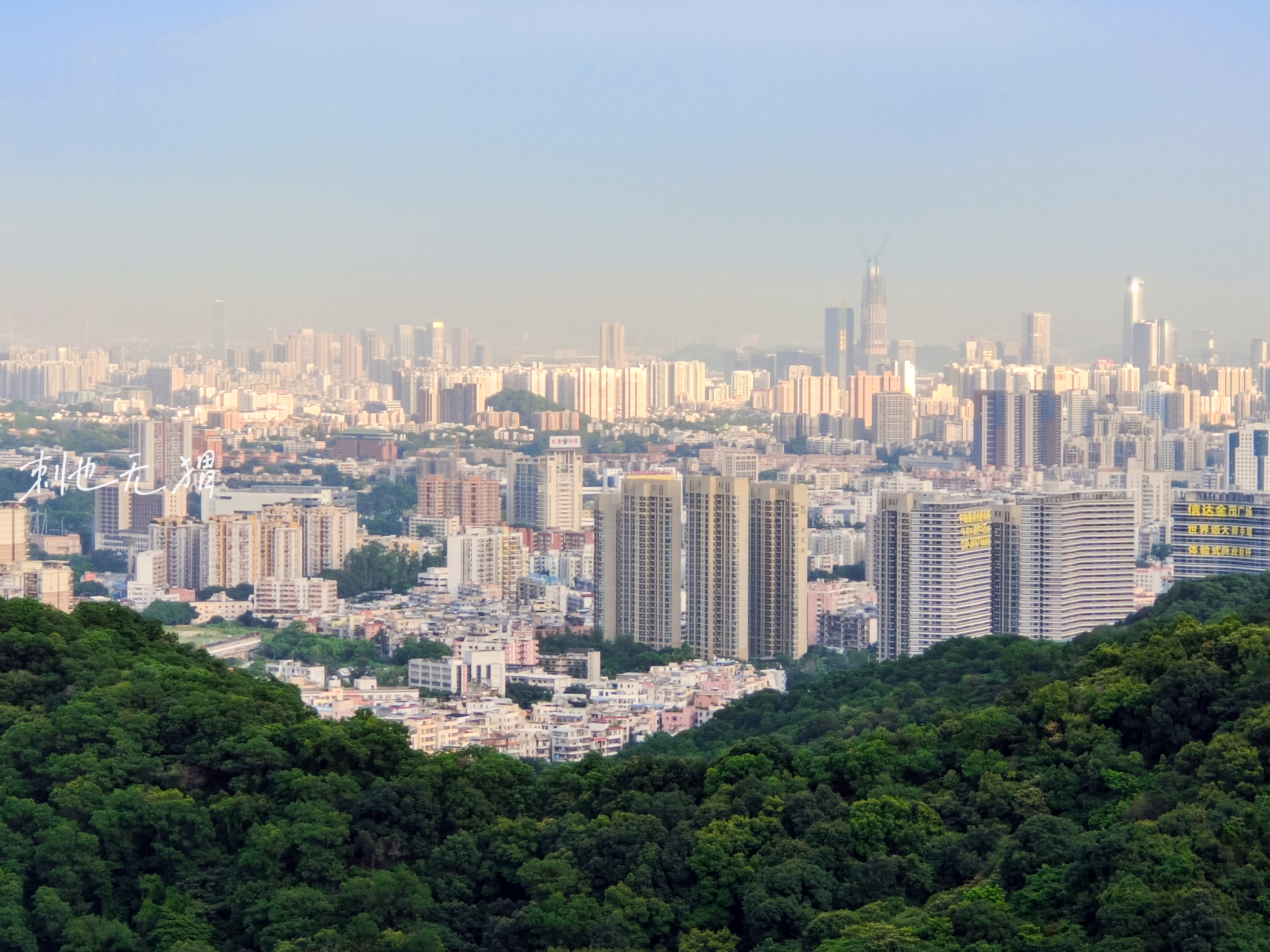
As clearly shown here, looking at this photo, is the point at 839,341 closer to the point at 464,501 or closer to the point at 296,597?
the point at 464,501

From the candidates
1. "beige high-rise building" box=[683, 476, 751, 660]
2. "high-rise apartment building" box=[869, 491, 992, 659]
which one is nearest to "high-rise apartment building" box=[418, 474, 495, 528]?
"beige high-rise building" box=[683, 476, 751, 660]

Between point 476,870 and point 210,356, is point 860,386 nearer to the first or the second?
point 210,356

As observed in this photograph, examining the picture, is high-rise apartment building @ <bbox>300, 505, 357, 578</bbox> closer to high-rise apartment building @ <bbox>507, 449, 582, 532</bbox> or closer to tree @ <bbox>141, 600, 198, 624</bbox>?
tree @ <bbox>141, 600, 198, 624</bbox>

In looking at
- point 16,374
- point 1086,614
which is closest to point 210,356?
point 16,374

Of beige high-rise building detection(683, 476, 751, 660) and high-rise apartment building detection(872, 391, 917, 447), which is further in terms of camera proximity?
high-rise apartment building detection(872, 391, 917, 447)

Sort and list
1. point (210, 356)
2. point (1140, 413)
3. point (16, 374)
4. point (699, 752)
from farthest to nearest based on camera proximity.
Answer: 1. point (210, 356)
2. point (16, 374)
3. point (1140, 413)
4. point (699, 752)

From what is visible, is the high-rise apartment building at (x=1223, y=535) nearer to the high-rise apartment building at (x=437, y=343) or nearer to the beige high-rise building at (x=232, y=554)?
the beige high-rise building at (x=232, y=554)

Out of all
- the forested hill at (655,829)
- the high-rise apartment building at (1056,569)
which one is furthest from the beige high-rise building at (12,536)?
the forested hill at (655,829)
